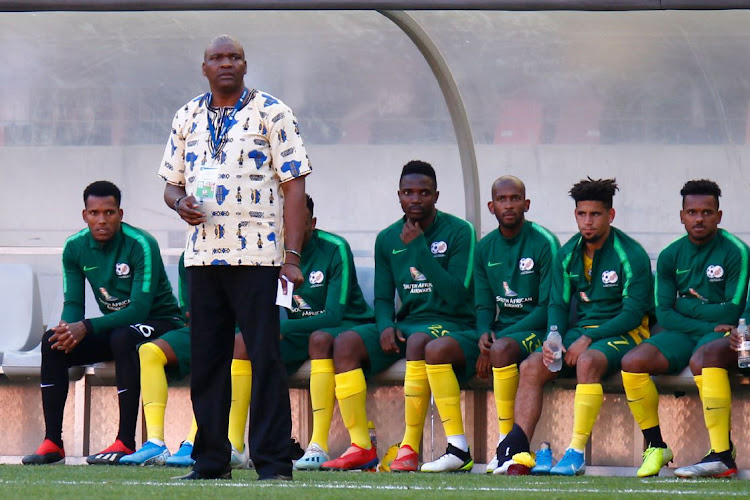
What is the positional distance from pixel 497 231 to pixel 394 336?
75 cm

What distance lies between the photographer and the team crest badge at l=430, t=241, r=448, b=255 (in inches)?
283

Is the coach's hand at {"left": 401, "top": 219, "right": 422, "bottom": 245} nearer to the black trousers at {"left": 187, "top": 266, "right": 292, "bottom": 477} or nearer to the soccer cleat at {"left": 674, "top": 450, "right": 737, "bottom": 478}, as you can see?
the soccer cleat at {"left": 674, "top": 450, "right": 737, "bottom": 478}

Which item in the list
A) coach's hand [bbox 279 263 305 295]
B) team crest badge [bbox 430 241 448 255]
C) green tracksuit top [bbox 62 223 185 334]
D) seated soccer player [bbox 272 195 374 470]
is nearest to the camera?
coach's hand [bbox 279 263 305 295]

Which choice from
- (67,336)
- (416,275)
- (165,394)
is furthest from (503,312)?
(67,336)

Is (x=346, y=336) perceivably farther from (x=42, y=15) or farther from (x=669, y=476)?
(x=42, y=15)

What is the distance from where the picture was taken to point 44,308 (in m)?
8.27

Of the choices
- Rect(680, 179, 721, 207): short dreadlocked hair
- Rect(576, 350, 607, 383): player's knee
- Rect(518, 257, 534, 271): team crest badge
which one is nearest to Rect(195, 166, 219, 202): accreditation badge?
Rect(576, 350, 607, 383): player's knee

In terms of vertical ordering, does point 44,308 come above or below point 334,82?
below

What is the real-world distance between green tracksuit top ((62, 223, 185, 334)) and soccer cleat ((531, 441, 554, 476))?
6.86 ft

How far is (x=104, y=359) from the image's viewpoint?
727 centimetres

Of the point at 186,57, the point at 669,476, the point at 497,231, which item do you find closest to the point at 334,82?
the point at 186,57

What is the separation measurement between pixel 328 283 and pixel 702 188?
1883 mm

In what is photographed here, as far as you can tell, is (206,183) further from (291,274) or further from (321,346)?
(321,346)

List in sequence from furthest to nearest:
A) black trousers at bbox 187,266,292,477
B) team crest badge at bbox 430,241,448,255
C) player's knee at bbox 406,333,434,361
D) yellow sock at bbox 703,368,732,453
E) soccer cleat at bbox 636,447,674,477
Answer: team crest badge at bbox 430,241,448,255 < player's knee at bbox 406,333,434,361 < soccer cleat at bbox 636,447,674,477 < yellow sock at bbox 703,368,732,453 < black trousers at bbox 187,266,292,477
